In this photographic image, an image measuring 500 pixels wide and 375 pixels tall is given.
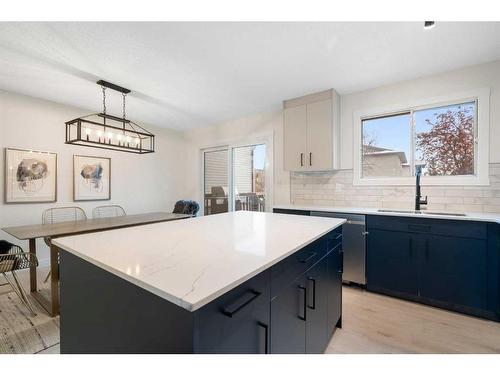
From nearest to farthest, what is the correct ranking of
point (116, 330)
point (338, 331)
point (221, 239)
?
point (116, 330)
point (221, 239)
point (338, 331)

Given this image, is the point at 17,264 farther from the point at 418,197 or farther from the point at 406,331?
the point at 418,197

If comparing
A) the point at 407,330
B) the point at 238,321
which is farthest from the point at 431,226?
the point at 238,321

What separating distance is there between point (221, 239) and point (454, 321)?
2256 mm

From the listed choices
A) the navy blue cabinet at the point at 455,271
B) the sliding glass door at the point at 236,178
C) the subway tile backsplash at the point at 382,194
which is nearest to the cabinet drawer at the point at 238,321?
the navy blue cabinet at the point at 455,271

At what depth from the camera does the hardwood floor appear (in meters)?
1.70

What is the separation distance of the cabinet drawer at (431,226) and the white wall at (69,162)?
159 inches

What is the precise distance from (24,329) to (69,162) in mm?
2527

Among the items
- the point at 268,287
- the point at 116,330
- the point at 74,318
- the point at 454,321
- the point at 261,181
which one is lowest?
the point at 454,321

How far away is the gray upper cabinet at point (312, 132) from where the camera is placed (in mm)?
3139

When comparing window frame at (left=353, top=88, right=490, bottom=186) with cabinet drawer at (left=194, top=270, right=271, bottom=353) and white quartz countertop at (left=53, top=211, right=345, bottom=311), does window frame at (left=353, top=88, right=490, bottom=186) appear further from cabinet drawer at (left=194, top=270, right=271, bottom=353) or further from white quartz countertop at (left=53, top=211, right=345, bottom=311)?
cabinet drawer at (left=194, top=270, right=271, bottom=353)

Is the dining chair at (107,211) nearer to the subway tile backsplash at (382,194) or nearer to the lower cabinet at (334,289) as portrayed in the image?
the subway tile backsplash at (382,194)

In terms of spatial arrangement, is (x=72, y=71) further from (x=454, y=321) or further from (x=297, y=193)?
(x=454, y=321)

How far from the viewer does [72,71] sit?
2.59m
